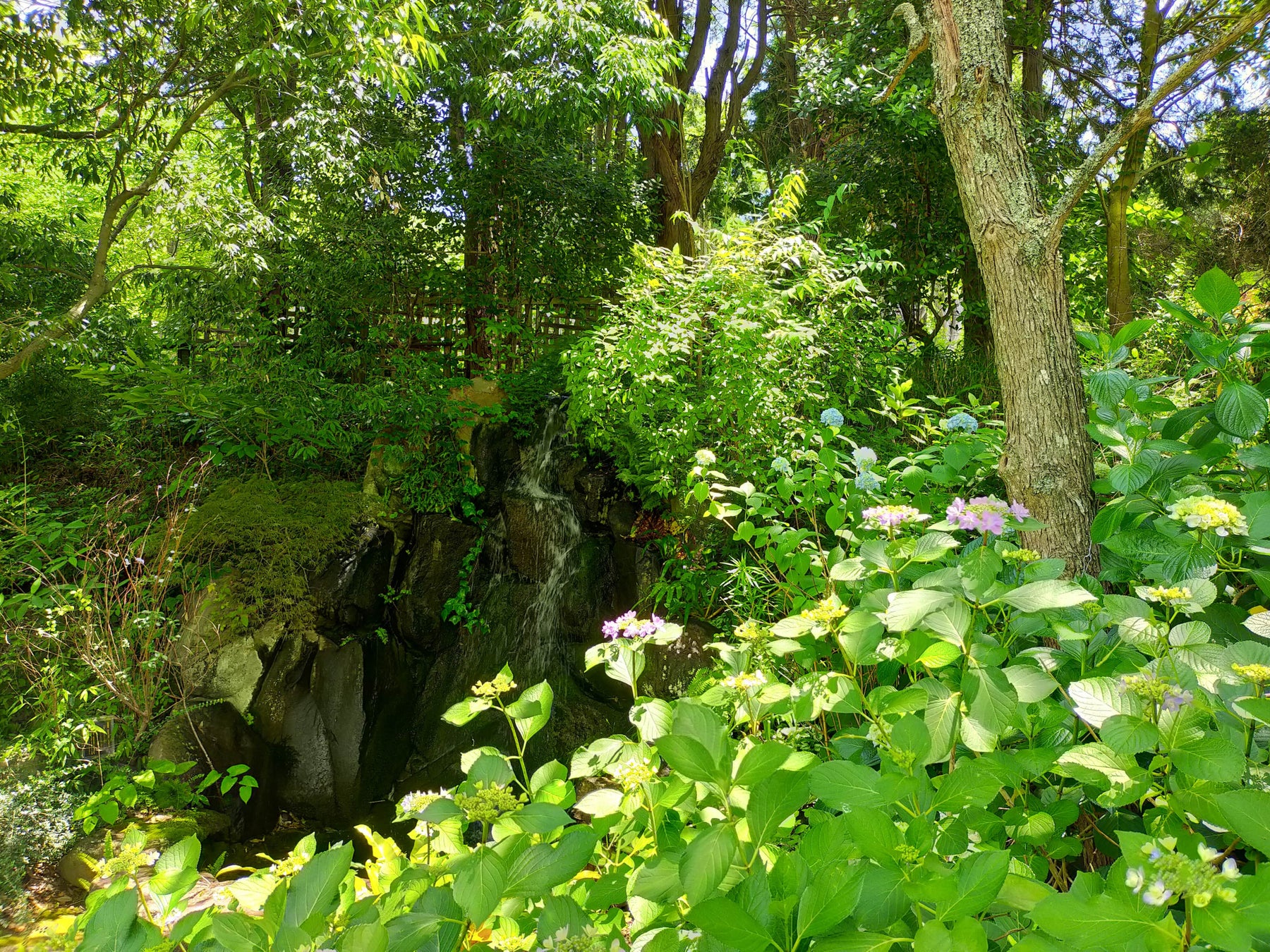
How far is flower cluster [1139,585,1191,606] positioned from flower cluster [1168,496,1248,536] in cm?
11

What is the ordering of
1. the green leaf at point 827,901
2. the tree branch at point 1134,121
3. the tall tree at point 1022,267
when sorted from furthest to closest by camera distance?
the tall tree at point 1022,267, the tree branch at point 1134,121, the green leaf at point 827,901

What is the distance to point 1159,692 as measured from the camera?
861 millimetres

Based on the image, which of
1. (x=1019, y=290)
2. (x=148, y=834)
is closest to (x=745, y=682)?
(x=1019, y=290)

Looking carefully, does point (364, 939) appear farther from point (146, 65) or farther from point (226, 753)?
point (146, 65)

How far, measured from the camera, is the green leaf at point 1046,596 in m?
1.13

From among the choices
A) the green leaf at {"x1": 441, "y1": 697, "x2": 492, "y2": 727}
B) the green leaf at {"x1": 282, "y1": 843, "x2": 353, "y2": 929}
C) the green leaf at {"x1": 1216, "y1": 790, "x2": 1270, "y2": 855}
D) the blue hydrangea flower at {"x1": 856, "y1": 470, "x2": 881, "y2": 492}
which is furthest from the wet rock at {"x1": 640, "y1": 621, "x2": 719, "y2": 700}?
the green leaf at {"x1": 1216, "y1": 790, "x2": 1270, "y2": 855}

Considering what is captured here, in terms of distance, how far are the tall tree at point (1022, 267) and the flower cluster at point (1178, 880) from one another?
5.52 feet

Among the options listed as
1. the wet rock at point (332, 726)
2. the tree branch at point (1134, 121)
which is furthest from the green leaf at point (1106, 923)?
the wet rock at point (332, 726)

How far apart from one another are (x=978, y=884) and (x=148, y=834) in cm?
Answer: 371

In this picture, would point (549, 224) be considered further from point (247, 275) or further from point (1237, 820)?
point (1237, 820)

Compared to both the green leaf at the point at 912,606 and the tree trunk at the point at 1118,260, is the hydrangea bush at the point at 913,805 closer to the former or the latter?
the green leaf at the point at 912,606

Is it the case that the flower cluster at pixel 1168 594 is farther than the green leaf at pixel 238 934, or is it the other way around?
the flower cluster at pixel 1168 594

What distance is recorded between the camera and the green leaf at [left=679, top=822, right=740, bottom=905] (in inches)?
29.9

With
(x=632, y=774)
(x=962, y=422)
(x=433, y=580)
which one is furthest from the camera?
(x=433, y=580)
